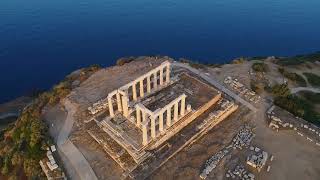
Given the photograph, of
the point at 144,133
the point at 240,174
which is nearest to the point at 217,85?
the point at 240,174

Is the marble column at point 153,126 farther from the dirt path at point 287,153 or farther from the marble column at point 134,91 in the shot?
the dirt path at point 287,153

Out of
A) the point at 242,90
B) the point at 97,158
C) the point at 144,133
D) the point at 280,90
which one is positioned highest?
the point at 144,133

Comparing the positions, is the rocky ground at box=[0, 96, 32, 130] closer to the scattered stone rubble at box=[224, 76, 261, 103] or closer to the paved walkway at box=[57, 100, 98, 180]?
the paved walkway at box=[57, 100, 98, 180]

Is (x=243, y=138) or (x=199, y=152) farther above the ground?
(x=243, y=138)

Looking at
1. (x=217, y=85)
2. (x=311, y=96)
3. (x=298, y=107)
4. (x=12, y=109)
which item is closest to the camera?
(x=298, y=107)

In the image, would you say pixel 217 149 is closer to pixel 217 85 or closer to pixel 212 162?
pixel 212 162

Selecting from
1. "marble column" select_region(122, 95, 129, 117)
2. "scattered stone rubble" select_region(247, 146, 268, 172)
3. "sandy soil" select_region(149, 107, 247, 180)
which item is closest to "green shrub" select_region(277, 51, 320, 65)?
"sandy soil" select_region(149, 107, 247, 180)
